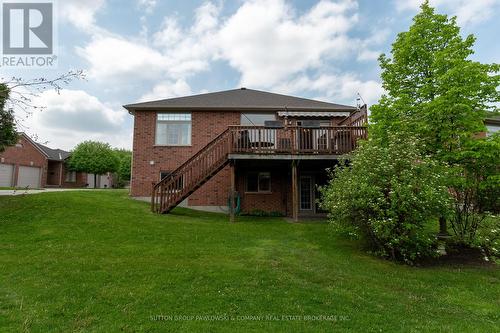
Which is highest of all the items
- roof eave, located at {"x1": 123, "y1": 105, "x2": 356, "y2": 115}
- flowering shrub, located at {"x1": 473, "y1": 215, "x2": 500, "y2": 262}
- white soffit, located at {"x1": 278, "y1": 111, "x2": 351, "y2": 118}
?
roof eave, located at {"x1": 123, "y1": 105, "x2": 356, "y2": 115}

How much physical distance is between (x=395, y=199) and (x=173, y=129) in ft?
37.3

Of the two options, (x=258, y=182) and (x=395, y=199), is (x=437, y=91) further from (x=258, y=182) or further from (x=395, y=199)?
(x=258, y=182)

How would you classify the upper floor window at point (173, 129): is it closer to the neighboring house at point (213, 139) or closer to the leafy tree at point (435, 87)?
the neighboring house at point (213, 139)

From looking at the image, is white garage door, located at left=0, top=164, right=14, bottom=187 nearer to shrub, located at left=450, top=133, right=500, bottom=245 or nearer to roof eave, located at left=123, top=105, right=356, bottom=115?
roof eave, located at left=123, top=105, right=356, bottom=115

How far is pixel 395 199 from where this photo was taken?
649 centimetres

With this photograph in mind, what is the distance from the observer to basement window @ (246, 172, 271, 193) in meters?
14.3

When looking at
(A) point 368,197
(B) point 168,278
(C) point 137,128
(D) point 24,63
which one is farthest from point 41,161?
(A) point 368,197

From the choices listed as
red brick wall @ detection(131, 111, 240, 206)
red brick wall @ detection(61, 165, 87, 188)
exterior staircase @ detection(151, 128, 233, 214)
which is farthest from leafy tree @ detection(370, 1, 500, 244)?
red brick wall @ detection(61, 165, 87, 188)

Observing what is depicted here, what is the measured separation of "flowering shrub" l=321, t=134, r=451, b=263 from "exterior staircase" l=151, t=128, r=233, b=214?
5455 millimetres

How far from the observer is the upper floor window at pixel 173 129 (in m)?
14.6

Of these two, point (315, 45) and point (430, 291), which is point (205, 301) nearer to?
point (430, 291)

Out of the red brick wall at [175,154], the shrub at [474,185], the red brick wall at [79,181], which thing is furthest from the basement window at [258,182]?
the red brick wall at [79,181]

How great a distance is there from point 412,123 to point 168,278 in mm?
7614

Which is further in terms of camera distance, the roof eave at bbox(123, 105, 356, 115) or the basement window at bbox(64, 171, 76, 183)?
the basement window at bbox(64, 171, 76, 183)
